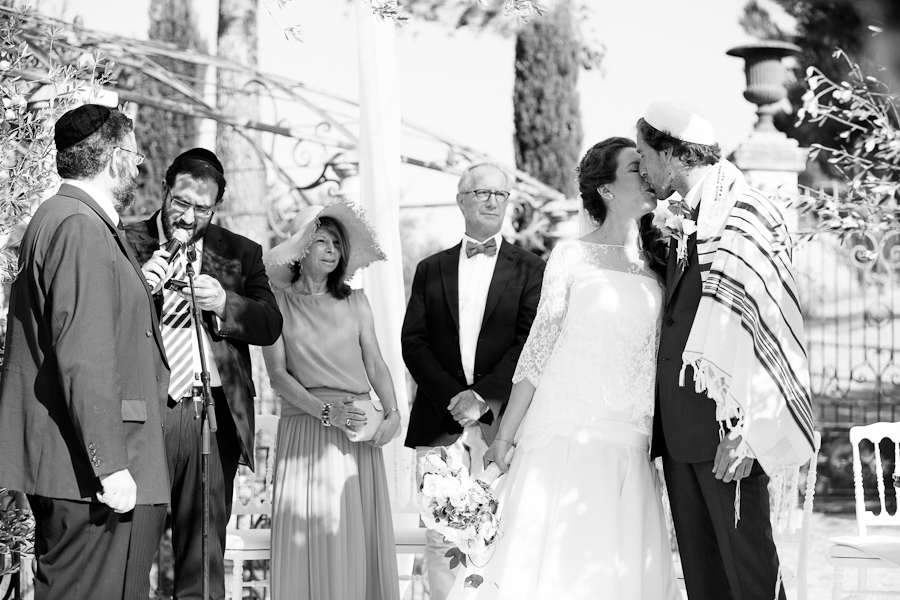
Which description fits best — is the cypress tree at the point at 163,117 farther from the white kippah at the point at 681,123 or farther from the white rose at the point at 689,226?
the white rose at the point at 689,226

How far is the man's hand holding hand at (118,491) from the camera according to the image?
9.48ft

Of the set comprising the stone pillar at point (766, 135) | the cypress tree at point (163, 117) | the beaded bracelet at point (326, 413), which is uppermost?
the cypress tree at point (163, 117)

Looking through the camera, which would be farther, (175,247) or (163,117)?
(163,117)

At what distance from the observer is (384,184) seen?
5.25 metres

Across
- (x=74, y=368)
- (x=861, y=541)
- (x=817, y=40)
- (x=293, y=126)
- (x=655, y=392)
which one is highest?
(x=817, y=40)

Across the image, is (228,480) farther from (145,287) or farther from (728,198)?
(728,198)

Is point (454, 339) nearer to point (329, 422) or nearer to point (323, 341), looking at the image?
point (323, 341)

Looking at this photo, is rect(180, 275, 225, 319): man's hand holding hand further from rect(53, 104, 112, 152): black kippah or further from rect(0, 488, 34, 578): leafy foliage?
rect(0, 488, 34, 578): leafy foliage

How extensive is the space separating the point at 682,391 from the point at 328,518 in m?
1.79

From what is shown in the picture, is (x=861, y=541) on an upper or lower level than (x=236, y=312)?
lower

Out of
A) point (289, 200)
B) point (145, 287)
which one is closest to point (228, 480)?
point (145, 287)

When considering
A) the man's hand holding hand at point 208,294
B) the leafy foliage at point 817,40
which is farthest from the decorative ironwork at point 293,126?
the leafy foliage at point 817,40

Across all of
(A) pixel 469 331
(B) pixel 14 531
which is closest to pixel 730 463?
(A) pixel 469 331

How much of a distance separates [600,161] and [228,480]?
6.32ft
